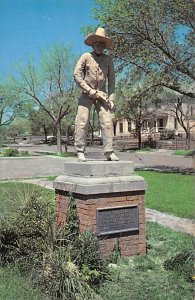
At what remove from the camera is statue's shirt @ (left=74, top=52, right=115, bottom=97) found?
6473 millimetres

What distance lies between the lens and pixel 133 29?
662 inches

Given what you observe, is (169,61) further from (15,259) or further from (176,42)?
(15,259)

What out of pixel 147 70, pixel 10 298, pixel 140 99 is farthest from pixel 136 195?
pixel 140 99

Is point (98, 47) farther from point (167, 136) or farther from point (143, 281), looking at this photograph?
point (167, 136)

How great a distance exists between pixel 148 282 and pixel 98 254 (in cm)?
70

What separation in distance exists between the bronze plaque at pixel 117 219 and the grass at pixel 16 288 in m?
1.30

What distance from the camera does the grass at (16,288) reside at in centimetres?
451

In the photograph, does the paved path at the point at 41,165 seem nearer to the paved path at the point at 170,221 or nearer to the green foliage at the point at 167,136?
the paved path at the point at 170,221

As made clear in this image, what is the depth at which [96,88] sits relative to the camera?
21.8 ft

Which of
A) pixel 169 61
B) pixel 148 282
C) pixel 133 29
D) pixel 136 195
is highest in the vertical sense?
pixel 133 29

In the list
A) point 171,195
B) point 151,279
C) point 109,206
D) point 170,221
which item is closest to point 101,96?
point 109,206

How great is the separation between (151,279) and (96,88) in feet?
9.73

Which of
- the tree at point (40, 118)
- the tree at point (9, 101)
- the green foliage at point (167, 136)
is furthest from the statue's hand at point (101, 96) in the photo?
the tree at point (40, 118)

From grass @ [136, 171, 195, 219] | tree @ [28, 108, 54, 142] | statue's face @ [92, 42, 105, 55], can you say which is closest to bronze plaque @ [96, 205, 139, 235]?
grass @ [136, 171, 195, 219]
